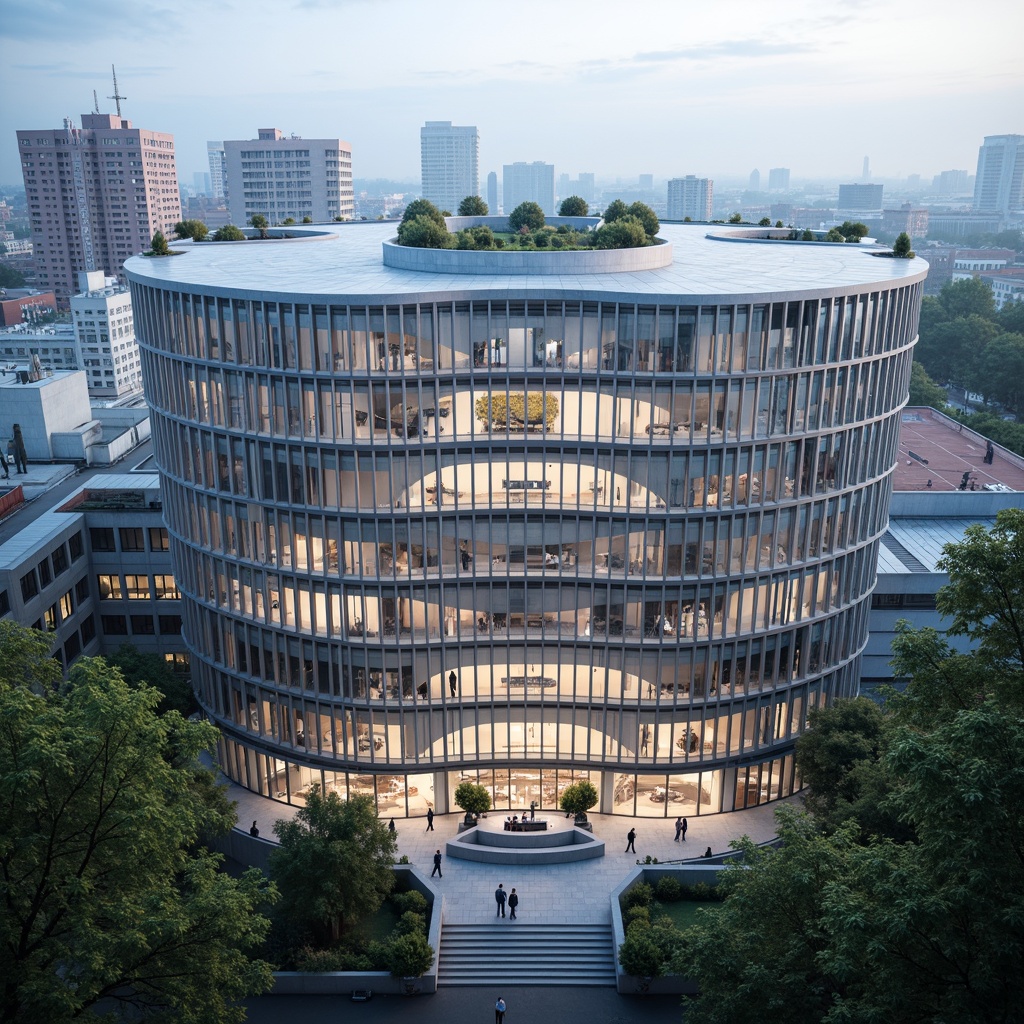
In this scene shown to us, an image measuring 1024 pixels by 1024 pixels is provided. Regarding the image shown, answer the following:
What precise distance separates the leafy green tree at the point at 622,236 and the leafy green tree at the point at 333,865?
123ft

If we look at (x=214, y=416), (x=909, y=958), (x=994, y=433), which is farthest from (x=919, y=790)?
(x=994, y=433)

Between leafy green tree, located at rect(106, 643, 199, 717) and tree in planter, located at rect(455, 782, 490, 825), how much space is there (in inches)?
791

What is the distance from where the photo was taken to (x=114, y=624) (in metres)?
72.6

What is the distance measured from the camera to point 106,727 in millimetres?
28219

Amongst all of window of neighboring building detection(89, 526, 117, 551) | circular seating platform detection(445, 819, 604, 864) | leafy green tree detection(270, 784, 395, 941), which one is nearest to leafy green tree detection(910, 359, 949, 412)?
circular seating platform detection(445, 819, 604, 864)

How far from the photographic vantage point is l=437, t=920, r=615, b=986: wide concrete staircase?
145 feet

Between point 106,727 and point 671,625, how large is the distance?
31911 millimetres

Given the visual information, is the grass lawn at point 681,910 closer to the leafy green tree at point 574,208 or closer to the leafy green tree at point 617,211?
the leafy green tree at point 617,211

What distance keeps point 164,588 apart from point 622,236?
44.4 m

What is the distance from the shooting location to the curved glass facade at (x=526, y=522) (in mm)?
47406

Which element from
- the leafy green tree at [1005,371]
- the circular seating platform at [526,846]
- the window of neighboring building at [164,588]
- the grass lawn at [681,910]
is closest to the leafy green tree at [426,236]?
the window of neighboring building at [164,588]

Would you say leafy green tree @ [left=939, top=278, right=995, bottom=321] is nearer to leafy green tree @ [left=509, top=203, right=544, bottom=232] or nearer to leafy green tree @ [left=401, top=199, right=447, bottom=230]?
leafy green tree @ [left=509, top=203, right=544, bottom=232]

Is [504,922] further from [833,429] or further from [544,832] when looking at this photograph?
[833,429]

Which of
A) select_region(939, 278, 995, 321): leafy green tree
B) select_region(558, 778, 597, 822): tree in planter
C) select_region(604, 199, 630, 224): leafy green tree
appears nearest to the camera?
select_region(558, 778, 597, 822): tree in planter
